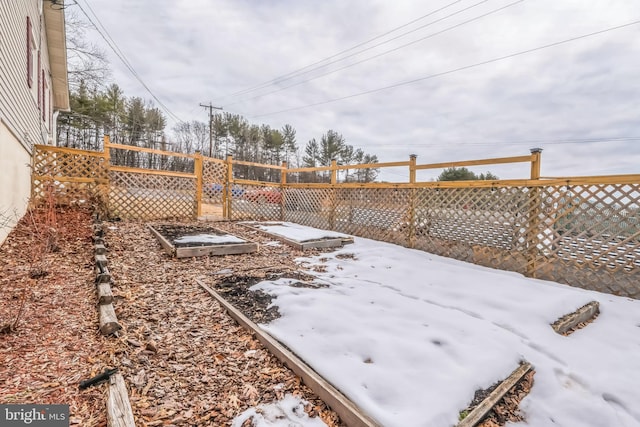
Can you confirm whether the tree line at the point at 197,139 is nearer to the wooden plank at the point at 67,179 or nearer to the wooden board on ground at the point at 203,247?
the wooden plank at the point at 67,179

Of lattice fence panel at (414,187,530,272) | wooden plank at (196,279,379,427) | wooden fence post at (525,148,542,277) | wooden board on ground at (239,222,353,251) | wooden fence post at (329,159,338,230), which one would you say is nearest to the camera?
wooden plank at (196,279,379,427)

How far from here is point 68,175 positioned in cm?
595

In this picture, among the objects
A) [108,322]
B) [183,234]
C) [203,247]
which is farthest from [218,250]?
[108,322]

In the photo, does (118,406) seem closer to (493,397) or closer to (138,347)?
(138,347)

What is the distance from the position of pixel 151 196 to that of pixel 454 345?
7358 millimetres

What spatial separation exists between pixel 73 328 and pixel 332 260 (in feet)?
10.4

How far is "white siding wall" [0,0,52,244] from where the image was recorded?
144 inches

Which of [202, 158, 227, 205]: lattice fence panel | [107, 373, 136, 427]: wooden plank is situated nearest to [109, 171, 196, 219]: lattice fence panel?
[202, 158, 227, 205]: lattice fence panel

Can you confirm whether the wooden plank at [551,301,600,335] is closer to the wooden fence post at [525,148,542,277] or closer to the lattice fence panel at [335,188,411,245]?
the wooden fence post at [525,148,542,277]

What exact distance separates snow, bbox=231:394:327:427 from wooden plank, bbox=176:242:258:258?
10.5 ft

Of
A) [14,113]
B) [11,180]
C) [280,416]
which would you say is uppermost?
[14,113]

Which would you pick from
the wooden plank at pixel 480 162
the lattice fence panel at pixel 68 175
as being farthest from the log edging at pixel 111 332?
→ the wooden plank at pixel 480 162

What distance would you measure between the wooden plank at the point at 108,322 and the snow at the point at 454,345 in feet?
3.41

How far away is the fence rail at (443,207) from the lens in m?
3.48
